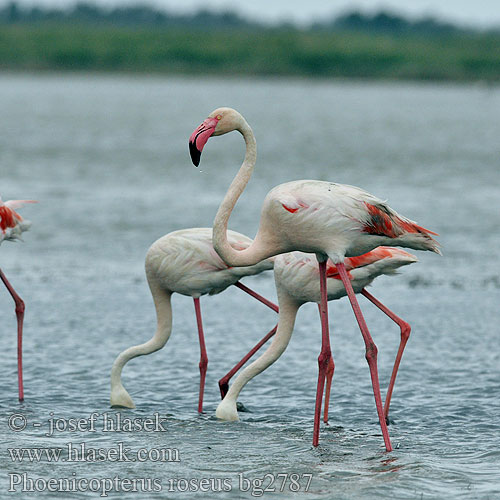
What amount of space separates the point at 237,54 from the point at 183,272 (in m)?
64.9

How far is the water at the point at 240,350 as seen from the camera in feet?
18.7

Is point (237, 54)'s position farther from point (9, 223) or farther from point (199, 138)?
point (199, 138)

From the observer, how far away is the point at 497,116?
138 ft

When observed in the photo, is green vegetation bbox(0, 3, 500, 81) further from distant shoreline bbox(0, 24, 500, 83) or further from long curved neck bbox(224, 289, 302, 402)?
long curved neck bbox(224, 289, 302, 402)

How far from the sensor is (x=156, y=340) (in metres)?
7.02

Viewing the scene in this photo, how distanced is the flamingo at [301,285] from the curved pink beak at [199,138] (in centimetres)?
112

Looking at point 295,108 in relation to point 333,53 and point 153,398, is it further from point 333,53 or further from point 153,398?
point 153,398

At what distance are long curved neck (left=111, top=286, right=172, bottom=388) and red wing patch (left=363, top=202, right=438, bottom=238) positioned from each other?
1.62 metres

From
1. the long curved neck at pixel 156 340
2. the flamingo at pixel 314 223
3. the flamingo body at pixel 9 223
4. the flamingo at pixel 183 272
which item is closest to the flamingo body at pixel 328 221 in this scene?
the flamingo at pixel 314 223

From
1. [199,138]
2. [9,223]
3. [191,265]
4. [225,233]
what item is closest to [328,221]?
[225,233]

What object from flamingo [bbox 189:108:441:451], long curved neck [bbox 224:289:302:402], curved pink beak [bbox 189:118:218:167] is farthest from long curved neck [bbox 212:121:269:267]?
long curved neck [bbox 224:289:302:402]

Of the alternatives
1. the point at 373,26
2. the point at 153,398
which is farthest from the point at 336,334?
the point at 373,26

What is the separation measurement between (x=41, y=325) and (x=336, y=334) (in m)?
2.50

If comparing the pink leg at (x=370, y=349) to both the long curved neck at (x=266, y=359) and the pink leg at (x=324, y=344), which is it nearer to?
the pink leg at (x=324, y=344)
